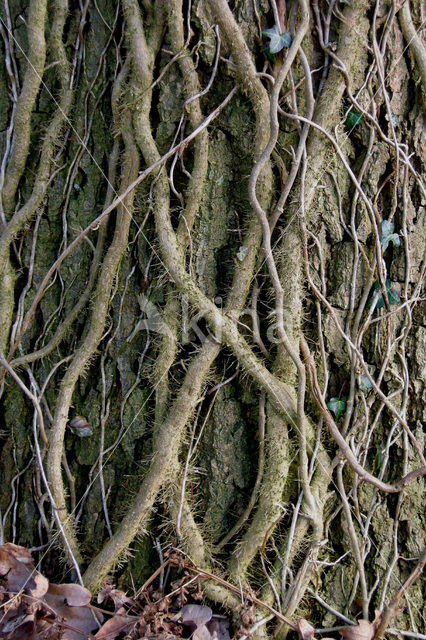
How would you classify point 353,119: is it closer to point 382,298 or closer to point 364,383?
point 382,298

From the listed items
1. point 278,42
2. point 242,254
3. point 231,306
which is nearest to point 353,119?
point 278,42

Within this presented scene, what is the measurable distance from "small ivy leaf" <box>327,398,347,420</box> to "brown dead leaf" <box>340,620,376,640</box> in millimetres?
488

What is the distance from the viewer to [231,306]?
130cm

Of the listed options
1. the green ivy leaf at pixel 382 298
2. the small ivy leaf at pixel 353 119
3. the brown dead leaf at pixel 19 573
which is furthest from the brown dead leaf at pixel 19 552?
the small ivy leaf at pixel 353 119

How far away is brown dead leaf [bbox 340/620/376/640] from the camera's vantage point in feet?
4.00

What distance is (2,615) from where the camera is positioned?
1.18 metres

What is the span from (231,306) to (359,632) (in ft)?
2.74

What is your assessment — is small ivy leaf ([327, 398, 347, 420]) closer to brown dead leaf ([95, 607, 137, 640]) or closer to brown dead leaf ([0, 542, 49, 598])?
brown dead leaf ([95, 607, 137, 640])

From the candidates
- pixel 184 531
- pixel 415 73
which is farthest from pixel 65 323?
pixel 415 73

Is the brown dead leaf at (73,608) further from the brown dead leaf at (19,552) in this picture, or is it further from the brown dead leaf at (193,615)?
the brown dead leaf at (193,615)

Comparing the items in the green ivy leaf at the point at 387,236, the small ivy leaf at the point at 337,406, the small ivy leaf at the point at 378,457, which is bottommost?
the small ivy leaf at the point at 378,457

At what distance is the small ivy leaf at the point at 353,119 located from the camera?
4.45 feet

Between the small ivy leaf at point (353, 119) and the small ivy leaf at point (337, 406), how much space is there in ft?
2.37

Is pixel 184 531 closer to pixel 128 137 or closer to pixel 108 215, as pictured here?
pixel 108 215
